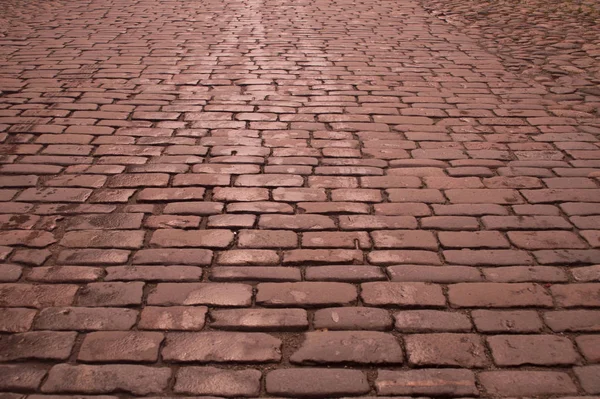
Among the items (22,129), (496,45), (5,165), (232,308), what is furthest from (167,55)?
(232,308)

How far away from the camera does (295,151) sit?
3953 mm

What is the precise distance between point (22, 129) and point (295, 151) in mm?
2107

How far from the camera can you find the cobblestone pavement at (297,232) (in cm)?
214

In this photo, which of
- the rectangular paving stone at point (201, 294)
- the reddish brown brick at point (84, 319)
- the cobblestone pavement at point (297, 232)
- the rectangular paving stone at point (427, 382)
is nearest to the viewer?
the rectangular paving stone at point (427, 382)

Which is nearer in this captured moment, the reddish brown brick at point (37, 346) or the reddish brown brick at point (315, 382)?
the reddish brown brick at point (315, 382)

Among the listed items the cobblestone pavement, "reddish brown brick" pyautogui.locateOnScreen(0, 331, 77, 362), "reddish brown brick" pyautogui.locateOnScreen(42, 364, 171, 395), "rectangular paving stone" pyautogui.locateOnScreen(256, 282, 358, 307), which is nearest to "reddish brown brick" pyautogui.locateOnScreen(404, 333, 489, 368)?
the cobblestone pavement

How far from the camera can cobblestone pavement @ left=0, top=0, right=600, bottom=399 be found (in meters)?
2.14

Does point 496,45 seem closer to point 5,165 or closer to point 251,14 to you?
point 251,14

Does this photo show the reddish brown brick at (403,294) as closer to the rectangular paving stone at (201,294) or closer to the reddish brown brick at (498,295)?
the reddish brown brick at (498,295)

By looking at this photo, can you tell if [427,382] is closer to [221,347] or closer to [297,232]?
[221,347]

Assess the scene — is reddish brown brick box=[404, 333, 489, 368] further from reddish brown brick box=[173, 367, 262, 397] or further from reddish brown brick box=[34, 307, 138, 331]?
reddish brown brick box=[34, 307, 138, 331]

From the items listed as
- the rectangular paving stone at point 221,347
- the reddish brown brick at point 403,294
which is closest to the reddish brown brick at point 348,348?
the rectangular paving stone at point 221,347

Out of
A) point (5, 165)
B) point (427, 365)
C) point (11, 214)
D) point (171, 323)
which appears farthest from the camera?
point (5, 165)

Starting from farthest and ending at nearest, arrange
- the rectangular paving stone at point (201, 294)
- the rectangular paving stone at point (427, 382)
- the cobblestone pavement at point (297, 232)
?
the rectangular paving stone at point (201, 294)
the cobblestone pavement at point (297, 232)
the rectangular paving stone at point (427, 382)
